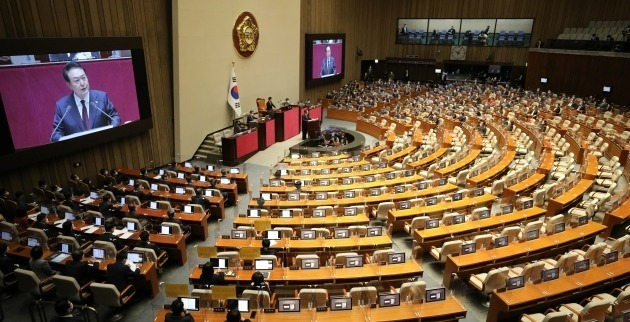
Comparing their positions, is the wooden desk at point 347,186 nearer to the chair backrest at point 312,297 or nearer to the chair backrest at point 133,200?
the chair backrest at point 133,200

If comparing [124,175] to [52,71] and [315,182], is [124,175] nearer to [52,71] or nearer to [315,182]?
[52,71]

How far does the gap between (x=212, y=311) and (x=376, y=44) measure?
35.1 m

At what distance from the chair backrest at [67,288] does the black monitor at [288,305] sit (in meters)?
3.84

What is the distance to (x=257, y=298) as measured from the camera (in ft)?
21.7

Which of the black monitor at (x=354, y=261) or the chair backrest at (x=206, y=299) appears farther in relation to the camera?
the black monitor at (x=354, y=261)

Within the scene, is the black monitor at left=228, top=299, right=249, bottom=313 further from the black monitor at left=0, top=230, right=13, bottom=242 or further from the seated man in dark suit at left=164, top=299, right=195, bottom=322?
the black monitor at left=0, top=230, right=13, bottom=242

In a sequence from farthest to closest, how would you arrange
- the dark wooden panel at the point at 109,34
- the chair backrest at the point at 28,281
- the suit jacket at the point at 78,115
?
the suit jacket at the point at 78,115 < the dark wooden panel at the point at 109,34 < the chair backrest at the point at 28,281

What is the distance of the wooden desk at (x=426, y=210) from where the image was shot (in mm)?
10844

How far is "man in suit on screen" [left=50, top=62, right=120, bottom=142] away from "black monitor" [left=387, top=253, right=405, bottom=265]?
433 inches

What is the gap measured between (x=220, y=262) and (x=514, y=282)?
5.42 m

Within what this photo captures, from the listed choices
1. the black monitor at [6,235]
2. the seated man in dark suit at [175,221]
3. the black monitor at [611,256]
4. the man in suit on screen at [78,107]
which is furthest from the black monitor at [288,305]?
the man in suit on screen at [78,107]

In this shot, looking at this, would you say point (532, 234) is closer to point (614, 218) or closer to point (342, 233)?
point (614, 218)

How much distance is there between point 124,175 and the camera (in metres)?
14.6

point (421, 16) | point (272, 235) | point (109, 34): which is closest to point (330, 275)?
point (272, 235)
